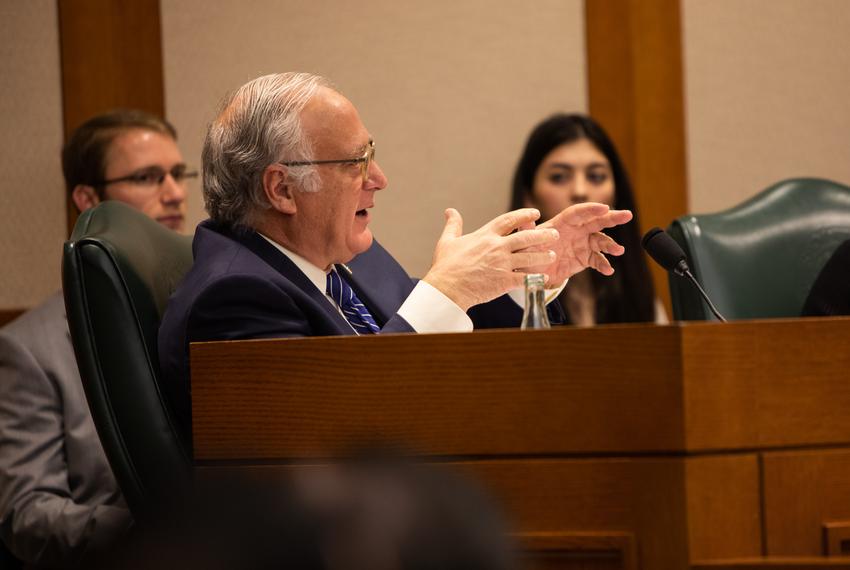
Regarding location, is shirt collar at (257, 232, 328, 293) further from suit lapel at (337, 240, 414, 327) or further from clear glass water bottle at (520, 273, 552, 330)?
clear glass water bottle at (520, 273, 552, 330)

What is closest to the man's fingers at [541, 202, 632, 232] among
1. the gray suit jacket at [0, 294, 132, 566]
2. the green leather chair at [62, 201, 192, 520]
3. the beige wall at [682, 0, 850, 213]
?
Answer: the green leather chair at [62, 201, 192, 520]

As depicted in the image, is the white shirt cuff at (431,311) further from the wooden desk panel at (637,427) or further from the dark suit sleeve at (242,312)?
the wooden desk panel at (637,427)

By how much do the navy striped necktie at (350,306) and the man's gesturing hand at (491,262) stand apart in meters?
0.23

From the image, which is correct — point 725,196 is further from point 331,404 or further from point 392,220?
point 331,404

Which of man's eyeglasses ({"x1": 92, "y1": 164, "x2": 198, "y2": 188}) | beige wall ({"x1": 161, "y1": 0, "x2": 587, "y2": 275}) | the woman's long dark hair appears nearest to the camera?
man's eyeglasses ({"x1": 92, "y1": 164, "x2": 198, "y2": 188})

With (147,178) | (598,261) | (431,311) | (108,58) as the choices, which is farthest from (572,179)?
(431,311)

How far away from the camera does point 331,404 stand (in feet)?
4.39

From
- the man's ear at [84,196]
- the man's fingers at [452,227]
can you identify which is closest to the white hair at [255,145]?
the man's fingers at [452,227]

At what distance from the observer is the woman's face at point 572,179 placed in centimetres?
353

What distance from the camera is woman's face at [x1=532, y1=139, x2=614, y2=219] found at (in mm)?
3533

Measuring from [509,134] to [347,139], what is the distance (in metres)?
1.59

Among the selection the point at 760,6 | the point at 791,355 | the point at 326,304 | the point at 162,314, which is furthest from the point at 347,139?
the point at 760,6

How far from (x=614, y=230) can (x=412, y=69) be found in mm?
848

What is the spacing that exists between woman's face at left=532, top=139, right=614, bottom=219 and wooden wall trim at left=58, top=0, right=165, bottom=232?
4.19 feet
